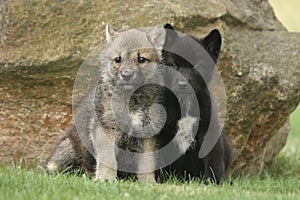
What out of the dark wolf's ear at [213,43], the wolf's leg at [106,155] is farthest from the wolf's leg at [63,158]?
the dark wolf's ear at [213,43]

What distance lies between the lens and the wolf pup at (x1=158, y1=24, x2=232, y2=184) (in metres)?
7.29

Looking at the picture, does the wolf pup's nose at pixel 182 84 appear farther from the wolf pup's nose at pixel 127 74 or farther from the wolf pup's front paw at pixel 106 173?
the wolf pup's front paw at pixel 106 173

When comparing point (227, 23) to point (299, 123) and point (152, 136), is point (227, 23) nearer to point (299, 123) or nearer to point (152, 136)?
point (152, 136)

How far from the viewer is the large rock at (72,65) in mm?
7992

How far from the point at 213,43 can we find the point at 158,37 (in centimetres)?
62

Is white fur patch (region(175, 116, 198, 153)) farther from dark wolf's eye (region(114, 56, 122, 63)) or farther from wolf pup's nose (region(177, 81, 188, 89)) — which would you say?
dark wolf's eye (region(114, 56, 122, 63))

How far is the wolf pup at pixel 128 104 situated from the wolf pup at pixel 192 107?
15 centimetres

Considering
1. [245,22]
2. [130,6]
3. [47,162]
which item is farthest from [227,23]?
[47,162]

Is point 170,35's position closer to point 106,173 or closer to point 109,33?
point 109,33

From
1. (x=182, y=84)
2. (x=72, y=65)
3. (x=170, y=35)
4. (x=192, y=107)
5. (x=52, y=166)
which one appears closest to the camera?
(x=182, y=84)

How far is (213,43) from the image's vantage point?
754 cm

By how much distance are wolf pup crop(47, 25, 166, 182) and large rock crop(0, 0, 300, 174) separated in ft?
2.56

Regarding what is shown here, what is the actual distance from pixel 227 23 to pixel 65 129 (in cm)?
249

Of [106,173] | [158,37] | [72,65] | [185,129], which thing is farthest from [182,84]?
[72,65]
